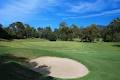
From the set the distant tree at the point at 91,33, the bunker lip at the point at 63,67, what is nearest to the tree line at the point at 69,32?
the distant tree at the point at 91,33

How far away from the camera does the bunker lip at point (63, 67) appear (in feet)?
69.4

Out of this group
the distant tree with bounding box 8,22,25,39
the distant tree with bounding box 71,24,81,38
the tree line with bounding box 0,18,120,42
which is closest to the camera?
the tree line with bounding box 0,18,120,42

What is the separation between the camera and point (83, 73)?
73.1 ft

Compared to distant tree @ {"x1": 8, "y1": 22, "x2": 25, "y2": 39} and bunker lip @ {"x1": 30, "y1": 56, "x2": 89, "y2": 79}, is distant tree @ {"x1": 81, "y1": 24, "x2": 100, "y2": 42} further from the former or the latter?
bunker lip @ {"x1": 30, "y1": 56, "x2": 89, "y2": 79}

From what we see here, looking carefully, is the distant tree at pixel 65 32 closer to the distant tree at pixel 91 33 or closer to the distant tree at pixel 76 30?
the distant tree at pixel 76 30

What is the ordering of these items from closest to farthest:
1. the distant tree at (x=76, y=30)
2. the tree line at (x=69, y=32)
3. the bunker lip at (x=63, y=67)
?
the bunker lip at (x=63, y=67)
the tree line at (x=69, y=32)
the distant tree at (x=76, y=30)

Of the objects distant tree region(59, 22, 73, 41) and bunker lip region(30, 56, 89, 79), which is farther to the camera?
distant tree region(59, 22, 73, 41)

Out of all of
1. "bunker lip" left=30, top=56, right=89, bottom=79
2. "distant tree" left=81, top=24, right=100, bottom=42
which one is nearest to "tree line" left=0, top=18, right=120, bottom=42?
"distant tree" left=81, top=24, right=100, bottom=42

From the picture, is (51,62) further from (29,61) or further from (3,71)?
(3,71)

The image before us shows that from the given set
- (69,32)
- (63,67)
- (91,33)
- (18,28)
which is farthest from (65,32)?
(63,67)

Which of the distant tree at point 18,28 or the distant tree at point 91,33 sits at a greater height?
the distant tree at point 18,28

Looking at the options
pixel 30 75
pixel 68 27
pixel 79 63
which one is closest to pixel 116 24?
pixel 68 27

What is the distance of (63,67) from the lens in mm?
23344

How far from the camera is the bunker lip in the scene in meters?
21.2
